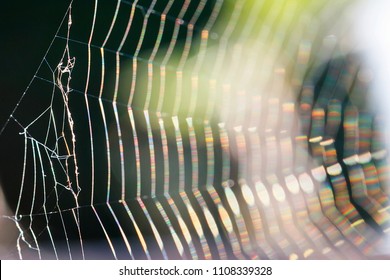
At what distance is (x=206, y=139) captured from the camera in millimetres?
974

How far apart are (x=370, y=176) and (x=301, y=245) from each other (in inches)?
6.7

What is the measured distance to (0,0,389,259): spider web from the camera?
826mm

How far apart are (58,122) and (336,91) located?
25.7 inches

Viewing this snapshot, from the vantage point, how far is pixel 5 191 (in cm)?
118

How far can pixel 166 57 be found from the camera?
39.5 inches

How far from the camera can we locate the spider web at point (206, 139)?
0.83m

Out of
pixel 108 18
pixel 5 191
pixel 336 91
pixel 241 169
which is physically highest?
pixel 108 18

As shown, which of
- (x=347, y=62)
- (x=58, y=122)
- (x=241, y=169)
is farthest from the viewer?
(x=58, y=122)

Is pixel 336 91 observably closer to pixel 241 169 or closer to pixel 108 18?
pixel 241 169

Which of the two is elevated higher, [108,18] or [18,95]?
[108,18]

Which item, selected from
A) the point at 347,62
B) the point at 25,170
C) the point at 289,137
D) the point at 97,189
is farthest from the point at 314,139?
the point at 25,170

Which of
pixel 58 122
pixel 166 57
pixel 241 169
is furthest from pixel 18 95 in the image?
pixel 241 169

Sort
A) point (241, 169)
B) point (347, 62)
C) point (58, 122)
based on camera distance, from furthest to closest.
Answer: point (58, 122) < point (241, 169) < point (347, 62)

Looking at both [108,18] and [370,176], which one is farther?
[108,18]
